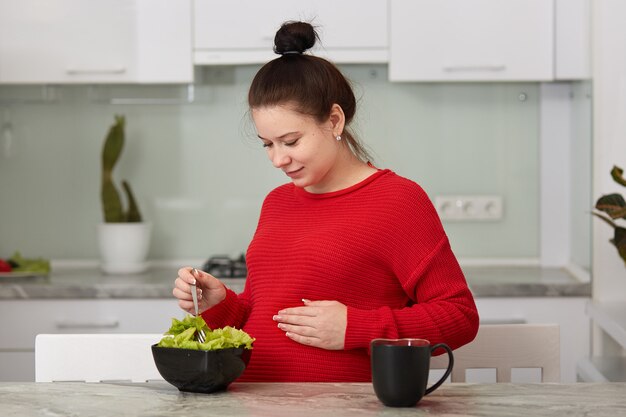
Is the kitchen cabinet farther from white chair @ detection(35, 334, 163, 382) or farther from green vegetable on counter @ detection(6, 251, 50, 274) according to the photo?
white chair @ detection(35, 334, 163, 382)

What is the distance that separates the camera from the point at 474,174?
3.35 m

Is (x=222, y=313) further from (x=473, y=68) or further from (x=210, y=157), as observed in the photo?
(x=210, y=157)

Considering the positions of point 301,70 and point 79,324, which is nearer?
point 301,70

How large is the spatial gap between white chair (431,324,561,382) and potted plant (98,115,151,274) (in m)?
1.65

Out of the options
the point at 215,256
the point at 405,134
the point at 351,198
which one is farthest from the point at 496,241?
the point at 351,198

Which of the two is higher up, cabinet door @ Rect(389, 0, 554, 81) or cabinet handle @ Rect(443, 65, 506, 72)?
cabinet door @ Rect(389, 0, 554, 81)

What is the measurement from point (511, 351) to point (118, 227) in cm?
178

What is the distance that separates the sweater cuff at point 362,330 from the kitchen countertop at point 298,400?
14cm

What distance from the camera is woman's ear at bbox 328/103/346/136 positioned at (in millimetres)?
1702

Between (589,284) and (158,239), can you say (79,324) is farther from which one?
(589,284)

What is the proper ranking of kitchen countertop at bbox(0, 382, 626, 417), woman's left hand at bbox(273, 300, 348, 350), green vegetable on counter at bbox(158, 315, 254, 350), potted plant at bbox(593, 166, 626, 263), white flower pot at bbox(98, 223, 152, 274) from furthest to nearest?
white flower pot at bbox(98, 223, 152, 274) → potted plant at bbox(593, 166, 626, 263) → woman's left hand at bbox(273, 300, 348, 350) → green vegetable on counter at bbox(158, 315, 254, 350) → kitchen countertop at bbox(0, 382, 626, 417)

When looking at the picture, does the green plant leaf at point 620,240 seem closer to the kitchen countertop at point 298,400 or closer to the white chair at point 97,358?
the kitchen countertop at point 298,400

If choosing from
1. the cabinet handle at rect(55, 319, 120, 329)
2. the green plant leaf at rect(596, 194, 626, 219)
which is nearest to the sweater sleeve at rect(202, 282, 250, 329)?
the green plant leaf at rect(596, 194, 626, 219)

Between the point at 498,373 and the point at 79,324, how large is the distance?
156 centimetres
